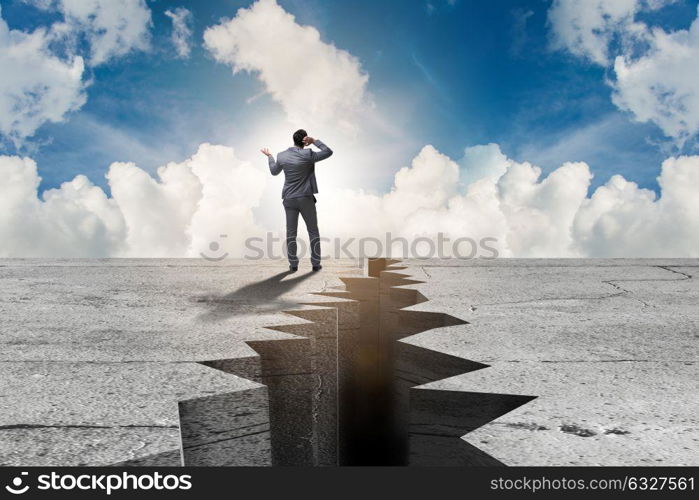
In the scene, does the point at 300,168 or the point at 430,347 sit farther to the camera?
the point at 300,168

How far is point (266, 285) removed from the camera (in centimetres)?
557

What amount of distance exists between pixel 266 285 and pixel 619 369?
3718mm

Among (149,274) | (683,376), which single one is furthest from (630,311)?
(149,274)

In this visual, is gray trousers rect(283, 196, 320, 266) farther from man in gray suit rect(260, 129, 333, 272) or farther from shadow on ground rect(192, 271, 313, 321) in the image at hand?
shadow on ground rect(192, 271, 313, 321)

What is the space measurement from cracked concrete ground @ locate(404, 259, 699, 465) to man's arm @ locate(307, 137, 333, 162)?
2.22 m

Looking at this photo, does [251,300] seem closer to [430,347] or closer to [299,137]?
[430,347]

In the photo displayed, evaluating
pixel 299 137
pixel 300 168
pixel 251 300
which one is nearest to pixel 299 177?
pixel 300 168

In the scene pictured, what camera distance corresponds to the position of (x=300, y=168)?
21.9ft

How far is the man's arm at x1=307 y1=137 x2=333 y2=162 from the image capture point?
6703mm

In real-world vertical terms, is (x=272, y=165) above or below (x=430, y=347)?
above

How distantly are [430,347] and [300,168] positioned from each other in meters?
4.30
